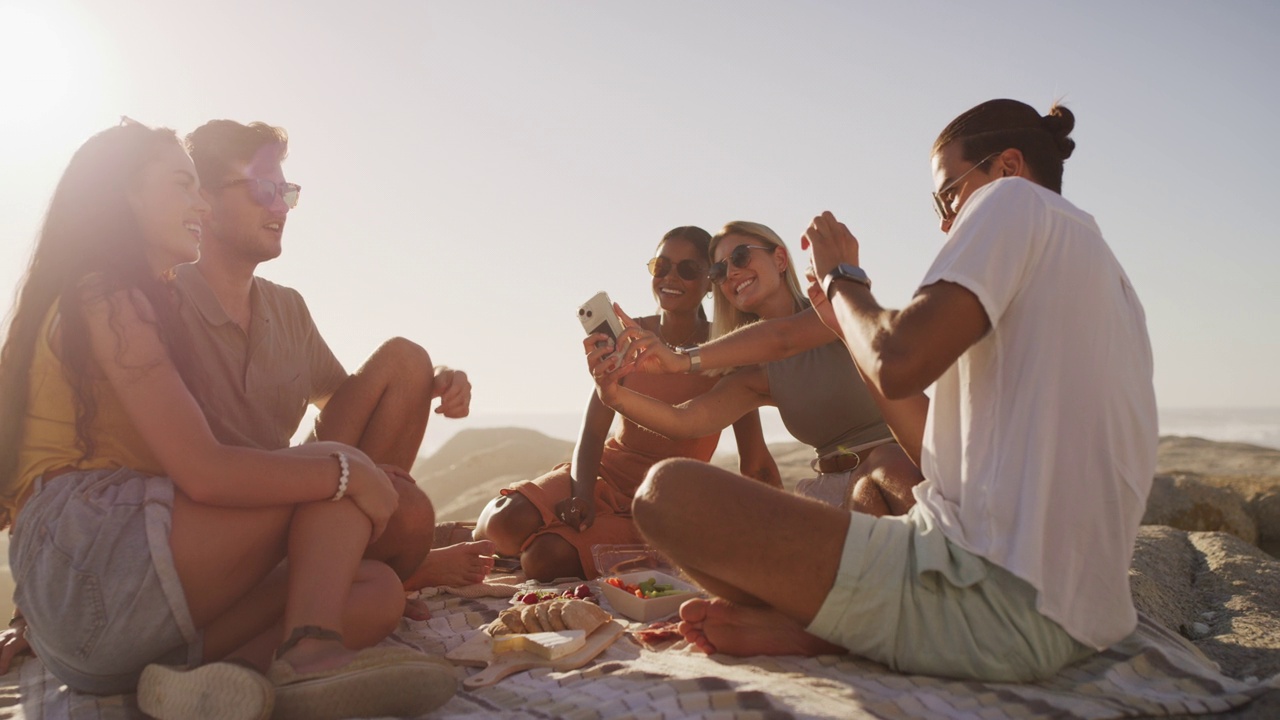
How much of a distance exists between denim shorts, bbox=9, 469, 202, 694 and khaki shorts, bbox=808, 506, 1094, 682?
1.91 metres

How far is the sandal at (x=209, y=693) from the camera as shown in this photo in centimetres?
240

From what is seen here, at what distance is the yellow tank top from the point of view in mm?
2771

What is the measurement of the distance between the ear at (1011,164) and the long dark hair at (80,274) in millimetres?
2665

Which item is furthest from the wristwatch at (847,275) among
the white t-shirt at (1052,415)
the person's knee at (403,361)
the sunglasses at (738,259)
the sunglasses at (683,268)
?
the sunglasses at (683,268)

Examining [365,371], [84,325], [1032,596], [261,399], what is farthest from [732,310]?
[84,325]

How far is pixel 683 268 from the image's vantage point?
5984 mm

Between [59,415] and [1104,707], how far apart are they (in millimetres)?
3069

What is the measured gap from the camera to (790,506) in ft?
8.93

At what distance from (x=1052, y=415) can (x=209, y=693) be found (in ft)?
7.77

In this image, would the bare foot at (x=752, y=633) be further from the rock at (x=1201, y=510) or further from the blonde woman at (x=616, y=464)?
the rock at (x=1201, y=510)

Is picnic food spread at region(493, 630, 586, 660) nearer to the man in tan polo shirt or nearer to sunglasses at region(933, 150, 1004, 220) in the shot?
the man in tan polo shirt

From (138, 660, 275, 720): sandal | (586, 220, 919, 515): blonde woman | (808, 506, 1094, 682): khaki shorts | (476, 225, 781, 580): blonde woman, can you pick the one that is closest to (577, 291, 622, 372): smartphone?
(586, 220, 919, 515): blonde woman

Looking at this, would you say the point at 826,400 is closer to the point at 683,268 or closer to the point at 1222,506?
the point at 683,268

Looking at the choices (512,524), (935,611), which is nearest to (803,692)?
(935,611)
